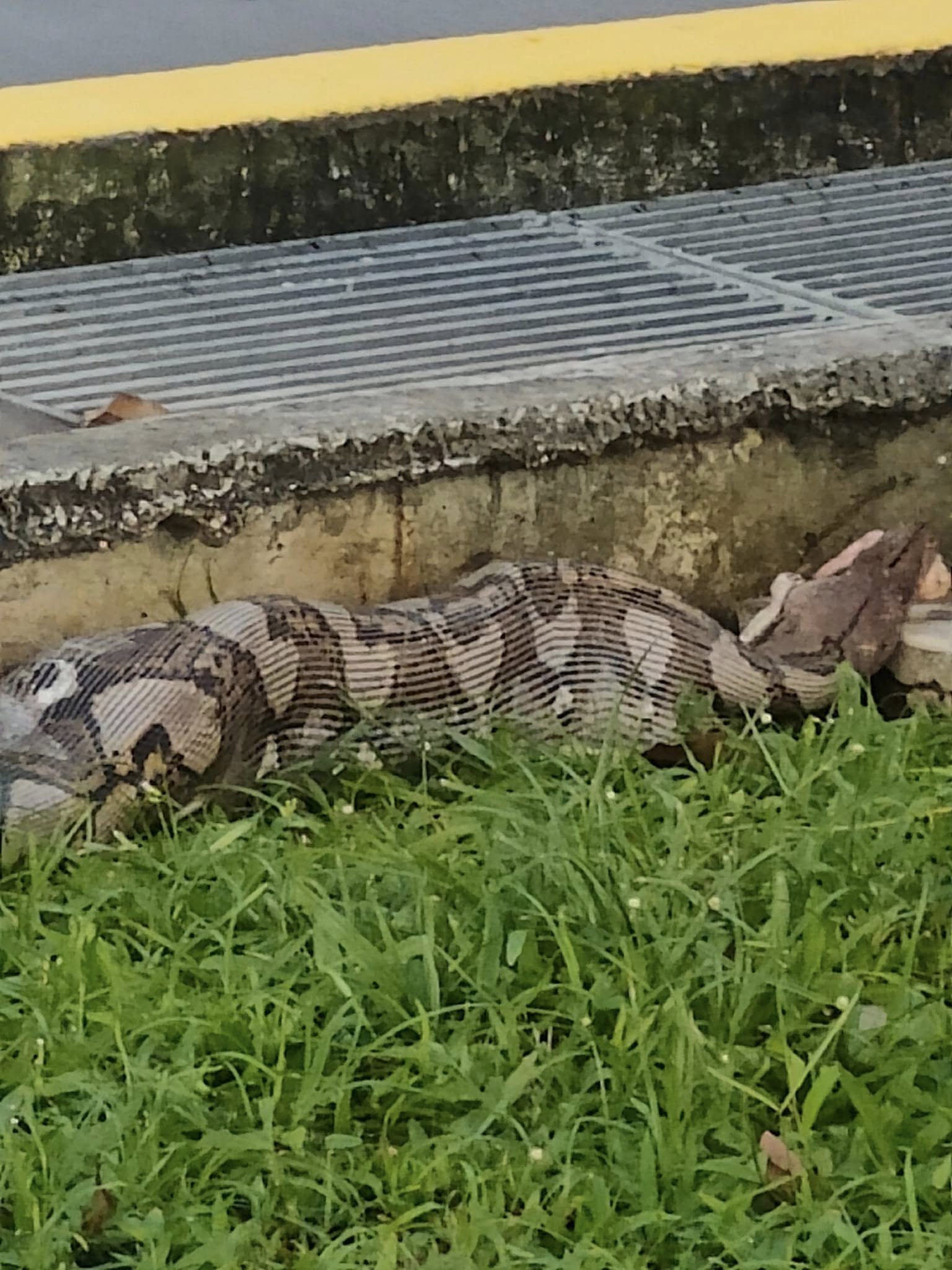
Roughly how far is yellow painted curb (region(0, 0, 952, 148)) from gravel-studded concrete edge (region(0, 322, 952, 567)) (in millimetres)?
1655

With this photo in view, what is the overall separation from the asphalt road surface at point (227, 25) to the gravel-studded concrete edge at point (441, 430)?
108 inches

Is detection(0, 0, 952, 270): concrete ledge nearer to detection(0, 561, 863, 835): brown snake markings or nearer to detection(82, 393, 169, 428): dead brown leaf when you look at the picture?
detection(82, 393, 169, 428): dead brown leaf

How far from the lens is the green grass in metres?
Result: 2.29

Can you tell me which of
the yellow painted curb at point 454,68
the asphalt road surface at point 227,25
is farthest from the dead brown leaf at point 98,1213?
the asphalt road surface at point 227,25

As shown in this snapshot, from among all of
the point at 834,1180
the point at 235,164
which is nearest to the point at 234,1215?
the point at 834,1180

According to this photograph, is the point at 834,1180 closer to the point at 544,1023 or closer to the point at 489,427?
the point at 544,1023

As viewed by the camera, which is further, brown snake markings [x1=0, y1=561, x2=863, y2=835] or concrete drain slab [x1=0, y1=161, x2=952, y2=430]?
concrete drain slab [x1=0, y1=161, x2=952, y2=430]

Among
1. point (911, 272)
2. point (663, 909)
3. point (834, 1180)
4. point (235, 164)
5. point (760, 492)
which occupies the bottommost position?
point (834, 1180)

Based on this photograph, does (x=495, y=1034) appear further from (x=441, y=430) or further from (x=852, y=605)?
(x=852, y=605)

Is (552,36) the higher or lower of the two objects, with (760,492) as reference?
higher

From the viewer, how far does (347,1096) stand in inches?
96.4

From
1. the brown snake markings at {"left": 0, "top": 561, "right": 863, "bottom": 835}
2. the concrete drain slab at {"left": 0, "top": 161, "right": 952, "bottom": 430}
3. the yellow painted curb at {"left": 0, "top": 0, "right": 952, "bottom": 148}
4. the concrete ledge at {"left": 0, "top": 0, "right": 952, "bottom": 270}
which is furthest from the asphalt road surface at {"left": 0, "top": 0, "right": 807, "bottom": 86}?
the brown snake markings at {"left": 0, "top": 561, "right": 863, "bottom": 835}

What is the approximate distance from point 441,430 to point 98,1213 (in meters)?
1.61

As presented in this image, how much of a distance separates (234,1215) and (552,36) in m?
4.16
